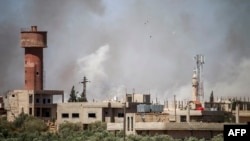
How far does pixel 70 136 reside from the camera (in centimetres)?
8019

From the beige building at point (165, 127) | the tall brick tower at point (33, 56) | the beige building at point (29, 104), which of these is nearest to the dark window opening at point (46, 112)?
the beige building at point (29, 104)

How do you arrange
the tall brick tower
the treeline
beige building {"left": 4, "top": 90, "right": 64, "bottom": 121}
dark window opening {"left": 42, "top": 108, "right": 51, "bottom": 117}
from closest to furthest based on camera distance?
1. the treeline
2. beige building {"left": 4, "top": 90, "right": 64, "bottom": 121}
3. dark window opening {"left": 42, "top": 108, "right": 51, "bottom": 117}
4. the tall brick tower

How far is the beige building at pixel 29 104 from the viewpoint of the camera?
103 meters

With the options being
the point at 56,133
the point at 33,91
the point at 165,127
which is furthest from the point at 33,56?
the point at 165,127

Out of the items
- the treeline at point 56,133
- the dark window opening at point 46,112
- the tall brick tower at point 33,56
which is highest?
the tall brick tower at point 33,56

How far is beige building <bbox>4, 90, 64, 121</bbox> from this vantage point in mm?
102938

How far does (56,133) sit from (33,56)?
84.2 feet

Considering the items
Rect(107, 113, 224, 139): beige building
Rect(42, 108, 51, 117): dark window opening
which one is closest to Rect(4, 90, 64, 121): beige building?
Rect(42, 108, 51, 117): dark window opening

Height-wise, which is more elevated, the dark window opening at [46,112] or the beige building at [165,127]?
the dark window opening at [46,112]

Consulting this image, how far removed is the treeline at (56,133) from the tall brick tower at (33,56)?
975 centimetres

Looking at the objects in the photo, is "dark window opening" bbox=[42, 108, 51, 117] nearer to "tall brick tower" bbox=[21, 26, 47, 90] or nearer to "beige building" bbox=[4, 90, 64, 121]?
"beige building" bbox=[4, 90, 64, 121]

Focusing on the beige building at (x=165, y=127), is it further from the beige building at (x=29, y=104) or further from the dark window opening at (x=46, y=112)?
the dark window opening at (x=46, y=112)

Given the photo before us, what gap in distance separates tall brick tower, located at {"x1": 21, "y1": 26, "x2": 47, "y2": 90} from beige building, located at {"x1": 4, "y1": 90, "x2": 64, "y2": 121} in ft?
12.6

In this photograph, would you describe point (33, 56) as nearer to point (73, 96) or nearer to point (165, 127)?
point (73, 96)
